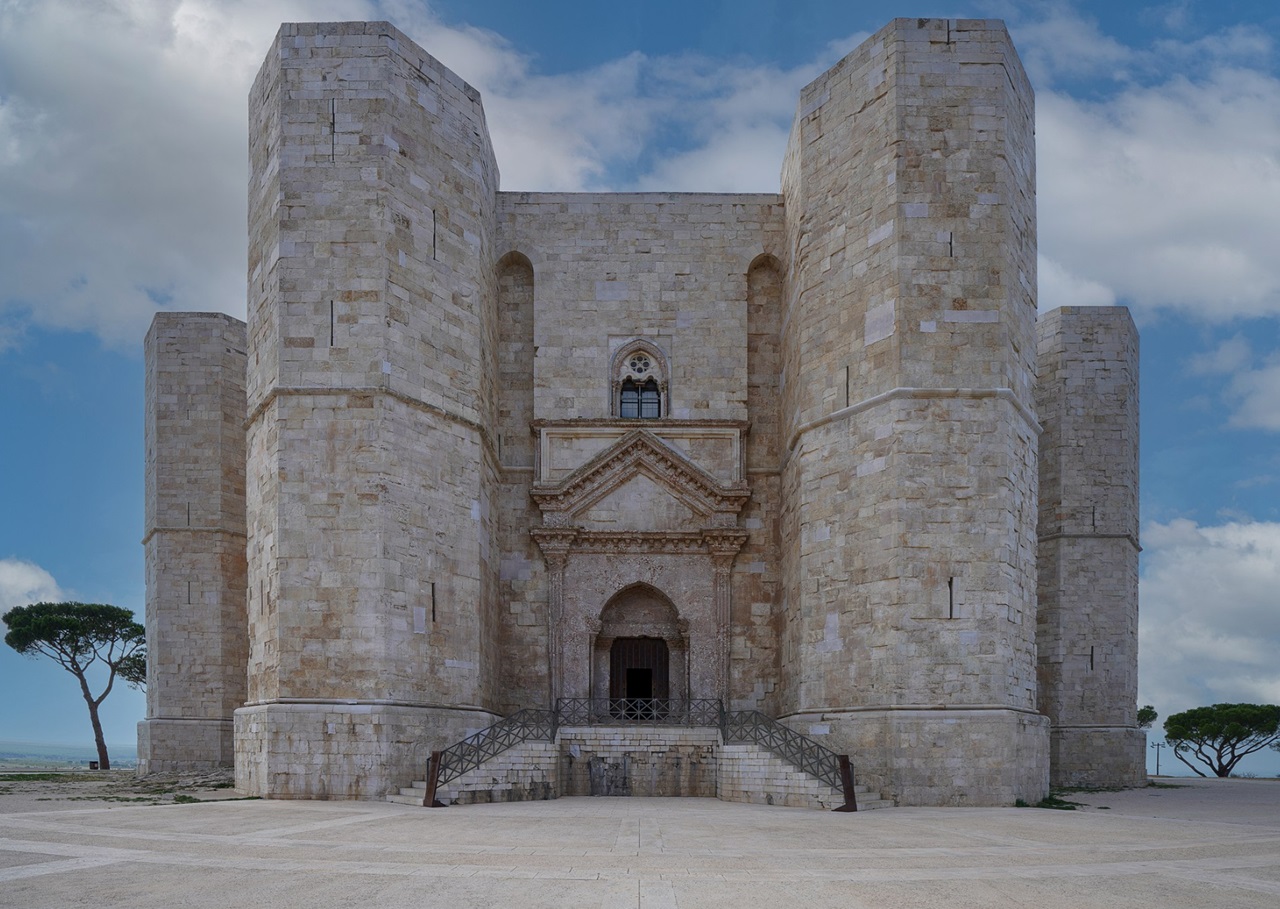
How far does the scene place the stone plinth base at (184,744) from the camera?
2572 centimetres

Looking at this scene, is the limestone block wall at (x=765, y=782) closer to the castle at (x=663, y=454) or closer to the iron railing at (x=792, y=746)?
the iron railing at (x=792, y=746)

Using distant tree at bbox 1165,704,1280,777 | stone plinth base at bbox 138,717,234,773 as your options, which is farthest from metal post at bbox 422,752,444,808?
distant tree at bbox 1165,704,1280,777

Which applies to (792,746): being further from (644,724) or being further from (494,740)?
(494,740)

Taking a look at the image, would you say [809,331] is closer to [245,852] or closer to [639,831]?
[639,831]

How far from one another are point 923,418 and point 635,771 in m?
7.73

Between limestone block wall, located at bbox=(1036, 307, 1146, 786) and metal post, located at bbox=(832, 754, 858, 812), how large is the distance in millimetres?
10584

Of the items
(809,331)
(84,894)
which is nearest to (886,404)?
(809,331)

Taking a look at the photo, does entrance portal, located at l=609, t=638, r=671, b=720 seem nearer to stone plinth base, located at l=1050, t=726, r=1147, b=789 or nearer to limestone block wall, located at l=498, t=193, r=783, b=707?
limestone block wall, located at l=498, t=193, r=783, b=707

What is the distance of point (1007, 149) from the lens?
19.2 meters

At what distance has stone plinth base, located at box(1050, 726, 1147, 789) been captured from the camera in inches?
984

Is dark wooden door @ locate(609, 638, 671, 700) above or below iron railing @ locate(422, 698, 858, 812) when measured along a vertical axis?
above

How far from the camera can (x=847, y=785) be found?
16.5 meters

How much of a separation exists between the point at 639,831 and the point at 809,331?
35.4ft

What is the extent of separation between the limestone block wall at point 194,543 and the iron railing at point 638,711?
8.77m
